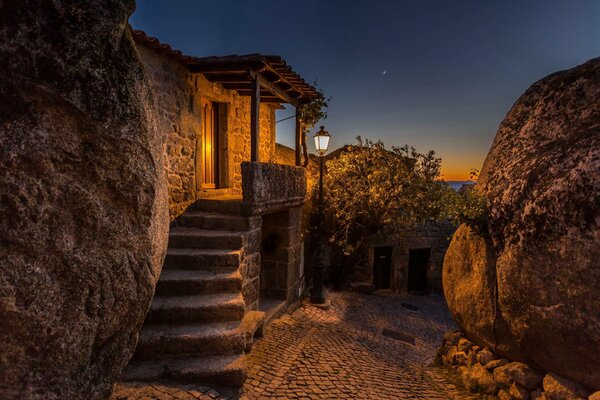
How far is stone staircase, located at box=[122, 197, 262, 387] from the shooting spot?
3.39 metres

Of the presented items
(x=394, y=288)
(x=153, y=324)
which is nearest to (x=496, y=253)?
(x=153, y=324)

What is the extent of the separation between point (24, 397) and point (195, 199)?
5156mm

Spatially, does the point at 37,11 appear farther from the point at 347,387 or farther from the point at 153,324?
the point at 347,387

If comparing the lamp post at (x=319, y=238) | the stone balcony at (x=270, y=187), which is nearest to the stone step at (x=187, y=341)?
the stone balcony at (x=270, y=187)

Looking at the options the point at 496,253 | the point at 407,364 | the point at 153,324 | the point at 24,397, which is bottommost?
the point at 407,364

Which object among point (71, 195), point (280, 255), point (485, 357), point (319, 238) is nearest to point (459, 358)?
point (485, 357)

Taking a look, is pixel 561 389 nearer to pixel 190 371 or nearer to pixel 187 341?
pixel 190 371

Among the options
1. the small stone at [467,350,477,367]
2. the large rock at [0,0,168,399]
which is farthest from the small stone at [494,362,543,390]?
the large rock at [0,0,168,399]

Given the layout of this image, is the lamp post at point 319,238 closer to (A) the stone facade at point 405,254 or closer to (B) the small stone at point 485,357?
(A) the stone facade at point 405,254

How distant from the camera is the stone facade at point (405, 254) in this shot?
11.5 meters

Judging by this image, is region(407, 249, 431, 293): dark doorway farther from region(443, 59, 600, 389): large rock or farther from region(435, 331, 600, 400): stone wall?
region(443, 59, 600, 389): large rock

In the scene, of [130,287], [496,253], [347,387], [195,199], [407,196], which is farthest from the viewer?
[407,196]

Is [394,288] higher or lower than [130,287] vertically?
lower

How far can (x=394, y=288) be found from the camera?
39.6 feet
